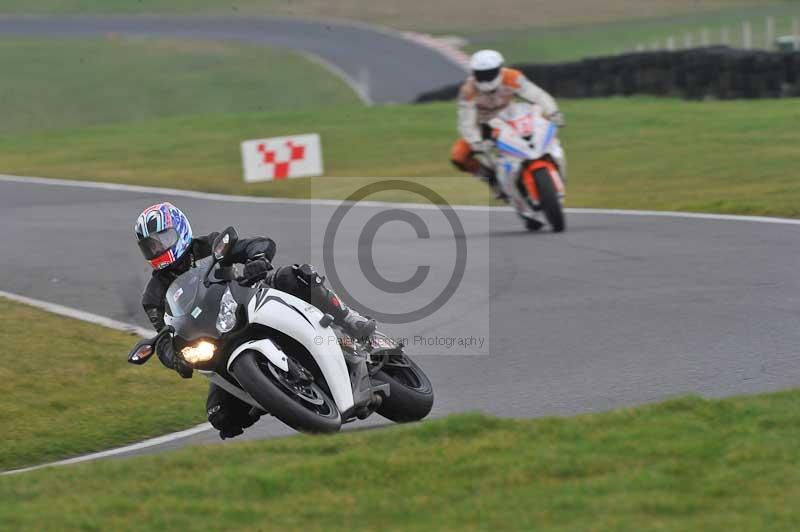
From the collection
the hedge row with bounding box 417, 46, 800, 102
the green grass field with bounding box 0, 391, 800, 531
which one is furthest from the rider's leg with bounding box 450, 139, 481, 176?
the hedge row with bounding box 417, 46, 800, 102

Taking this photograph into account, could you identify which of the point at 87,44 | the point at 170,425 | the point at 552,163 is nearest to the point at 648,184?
the point at 552,163

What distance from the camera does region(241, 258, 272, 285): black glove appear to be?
267 inches

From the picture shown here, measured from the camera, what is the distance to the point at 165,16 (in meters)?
50.2

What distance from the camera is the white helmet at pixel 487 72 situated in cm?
1382

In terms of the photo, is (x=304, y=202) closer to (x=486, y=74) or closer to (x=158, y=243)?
(x=486, y=74)

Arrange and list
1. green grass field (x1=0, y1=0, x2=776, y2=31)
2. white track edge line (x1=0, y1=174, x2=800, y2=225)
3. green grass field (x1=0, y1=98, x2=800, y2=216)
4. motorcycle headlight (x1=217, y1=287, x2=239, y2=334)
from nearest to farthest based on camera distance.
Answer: motorcycle headlight (x1=217, y1=287, x2=239, y2=334)
white track edge line (x1=0, y1=174, x2=800, y2=225)
green grass field (x1=0, y1=98, x2=800, y2=216)
green grass field (x1=0, y1=0, x2=776, y2=31)

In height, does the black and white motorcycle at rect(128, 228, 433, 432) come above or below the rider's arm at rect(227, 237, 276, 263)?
below

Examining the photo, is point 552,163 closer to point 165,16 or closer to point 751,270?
point 751,270

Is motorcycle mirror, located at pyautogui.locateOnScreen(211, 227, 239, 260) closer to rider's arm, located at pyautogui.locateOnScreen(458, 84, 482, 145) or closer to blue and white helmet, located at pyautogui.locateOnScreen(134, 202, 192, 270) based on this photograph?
blue and white helmet, located at pyautogui.locateOnScreen(134, 202, 192, 270)

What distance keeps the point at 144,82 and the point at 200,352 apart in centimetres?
3142

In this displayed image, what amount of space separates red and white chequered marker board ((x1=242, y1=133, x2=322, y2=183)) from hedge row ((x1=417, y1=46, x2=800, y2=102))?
26.2 feet

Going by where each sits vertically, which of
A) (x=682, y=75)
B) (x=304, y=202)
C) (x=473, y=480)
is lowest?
(x=304, y=202)

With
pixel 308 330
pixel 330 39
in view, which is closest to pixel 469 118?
pixel 308 330

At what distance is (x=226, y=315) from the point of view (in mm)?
6551
